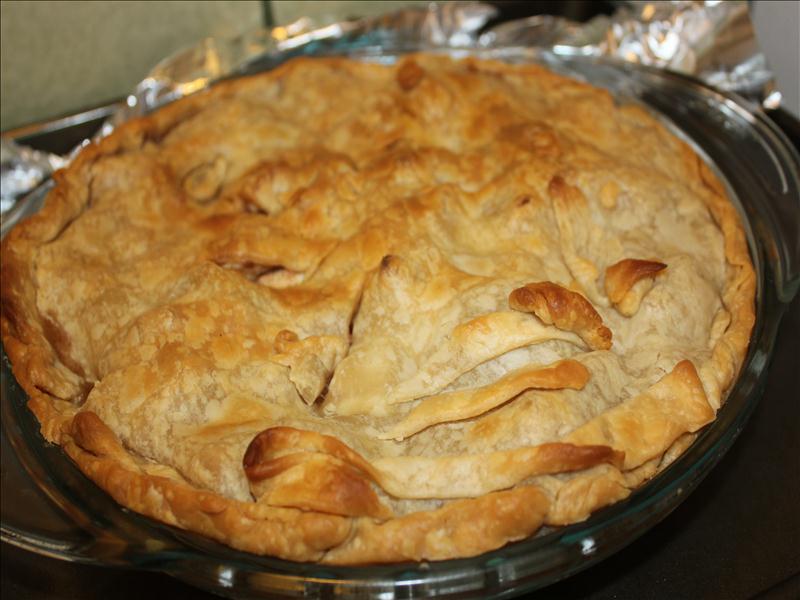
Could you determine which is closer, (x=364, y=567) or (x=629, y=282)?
(x=364, y=567)

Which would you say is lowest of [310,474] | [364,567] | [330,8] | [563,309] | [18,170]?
[364,567]

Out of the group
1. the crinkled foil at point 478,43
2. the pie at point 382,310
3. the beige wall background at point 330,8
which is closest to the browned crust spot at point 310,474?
the pie at point 382,310

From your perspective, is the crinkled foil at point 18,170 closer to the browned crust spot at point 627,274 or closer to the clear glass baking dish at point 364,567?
the clear glass baking dish at point 364,567

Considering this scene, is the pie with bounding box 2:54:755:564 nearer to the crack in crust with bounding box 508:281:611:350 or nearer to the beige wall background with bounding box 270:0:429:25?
the crack in crust with bounding box 508:281:611:350

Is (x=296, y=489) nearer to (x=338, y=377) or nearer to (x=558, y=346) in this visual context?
(x=338, y=377)

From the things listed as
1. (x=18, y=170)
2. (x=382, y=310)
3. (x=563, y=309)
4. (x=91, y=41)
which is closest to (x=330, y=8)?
(x=91, y=41)

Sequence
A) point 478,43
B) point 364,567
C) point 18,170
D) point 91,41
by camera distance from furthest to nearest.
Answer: point 478,43, point 91,41, point 18,170, point 364,567

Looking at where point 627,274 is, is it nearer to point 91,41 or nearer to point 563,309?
point 563,309

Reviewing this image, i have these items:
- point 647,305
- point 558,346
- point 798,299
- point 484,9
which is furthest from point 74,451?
point 484,9
